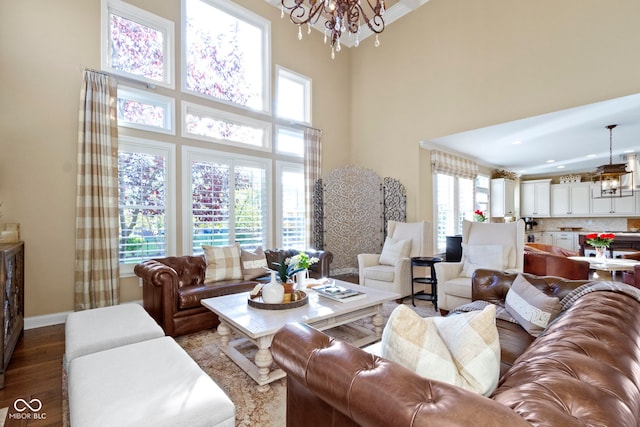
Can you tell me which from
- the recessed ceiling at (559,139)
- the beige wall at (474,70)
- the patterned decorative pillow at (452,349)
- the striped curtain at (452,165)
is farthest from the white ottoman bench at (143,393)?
the striped curtain at (452,165)

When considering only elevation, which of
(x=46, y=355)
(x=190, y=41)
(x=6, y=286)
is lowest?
(x=46, y=355)

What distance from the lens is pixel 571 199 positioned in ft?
25.8

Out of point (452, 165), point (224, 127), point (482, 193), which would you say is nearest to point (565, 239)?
point (482, 193)

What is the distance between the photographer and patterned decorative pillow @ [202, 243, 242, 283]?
3.58 metres

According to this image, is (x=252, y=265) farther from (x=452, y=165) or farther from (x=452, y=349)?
(x=452, y=165)

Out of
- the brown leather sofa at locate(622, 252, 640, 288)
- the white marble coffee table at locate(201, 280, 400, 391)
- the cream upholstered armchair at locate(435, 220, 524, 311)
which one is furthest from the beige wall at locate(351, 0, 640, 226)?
the white marble coffee table at locate(201, 280, 400, 391)

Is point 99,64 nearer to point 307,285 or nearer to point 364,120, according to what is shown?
point 307,285

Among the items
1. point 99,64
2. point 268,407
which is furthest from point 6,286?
point 99,64

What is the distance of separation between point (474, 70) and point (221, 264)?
4752mm

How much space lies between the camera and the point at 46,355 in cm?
269

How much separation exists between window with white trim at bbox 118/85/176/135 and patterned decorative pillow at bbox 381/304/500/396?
4247 millimetres

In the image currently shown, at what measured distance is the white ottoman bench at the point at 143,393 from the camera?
1188 mm

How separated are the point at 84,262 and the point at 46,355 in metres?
1.09

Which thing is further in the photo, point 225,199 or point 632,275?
point 225,199
